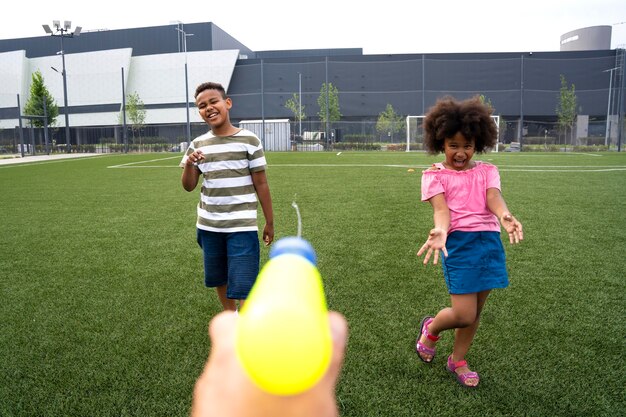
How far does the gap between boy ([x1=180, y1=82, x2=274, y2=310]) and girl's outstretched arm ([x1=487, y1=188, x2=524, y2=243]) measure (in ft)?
5.18

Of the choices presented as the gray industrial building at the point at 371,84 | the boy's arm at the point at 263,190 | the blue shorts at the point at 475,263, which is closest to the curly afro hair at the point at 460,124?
the blue shorts at the point at 475,263

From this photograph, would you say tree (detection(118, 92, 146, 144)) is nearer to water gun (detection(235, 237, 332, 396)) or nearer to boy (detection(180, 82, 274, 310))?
boy (detection(180, 82, 274, 310))

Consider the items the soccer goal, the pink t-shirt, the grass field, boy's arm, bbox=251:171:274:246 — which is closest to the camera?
the grass field

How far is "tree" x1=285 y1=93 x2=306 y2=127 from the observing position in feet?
177

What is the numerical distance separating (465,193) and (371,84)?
53751 millimetres

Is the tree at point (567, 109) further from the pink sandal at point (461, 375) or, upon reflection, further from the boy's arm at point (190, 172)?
the boy's arm at point (190, 172)

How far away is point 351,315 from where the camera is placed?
439 cm

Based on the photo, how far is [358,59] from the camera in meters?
54.7

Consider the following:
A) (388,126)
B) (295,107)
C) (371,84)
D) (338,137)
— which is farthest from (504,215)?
(371,84)

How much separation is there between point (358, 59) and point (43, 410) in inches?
2163

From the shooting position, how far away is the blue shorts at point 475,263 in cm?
313

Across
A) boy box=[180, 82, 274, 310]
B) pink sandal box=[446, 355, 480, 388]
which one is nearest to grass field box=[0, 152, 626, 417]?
pink sandal box=[446, 355, 480, 388]

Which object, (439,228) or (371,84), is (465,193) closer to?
(439,228)

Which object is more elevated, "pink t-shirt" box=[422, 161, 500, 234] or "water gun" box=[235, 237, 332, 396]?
"water gun" box=[235, 237, 332, 396]
